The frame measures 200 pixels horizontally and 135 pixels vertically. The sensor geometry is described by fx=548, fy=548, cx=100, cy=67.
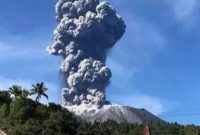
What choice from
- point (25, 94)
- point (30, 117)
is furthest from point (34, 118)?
point (25, 94)

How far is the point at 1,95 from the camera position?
7151 inches

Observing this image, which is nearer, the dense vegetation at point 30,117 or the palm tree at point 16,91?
the dense vegetation at point 30,117

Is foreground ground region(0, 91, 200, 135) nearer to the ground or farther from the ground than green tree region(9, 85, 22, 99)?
nearer to the ground

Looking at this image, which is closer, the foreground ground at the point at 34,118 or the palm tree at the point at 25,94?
the foreground ground at the point at 34,118

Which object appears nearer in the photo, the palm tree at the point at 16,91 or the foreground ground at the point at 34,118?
the foreground ground at the point at 34,118

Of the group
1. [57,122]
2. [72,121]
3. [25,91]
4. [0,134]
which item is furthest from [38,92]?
[0,134]

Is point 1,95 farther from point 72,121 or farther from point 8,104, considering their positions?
→ point 72,121

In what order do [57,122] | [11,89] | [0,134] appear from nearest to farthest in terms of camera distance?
[0,134], [57,122], [11,89]

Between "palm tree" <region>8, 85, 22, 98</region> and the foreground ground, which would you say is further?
"palm tree" <region>8, 85, 22, 98</region>

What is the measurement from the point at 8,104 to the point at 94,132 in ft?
122

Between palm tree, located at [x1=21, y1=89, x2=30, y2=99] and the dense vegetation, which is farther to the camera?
palm tree, located at [x1=21, y1=89, x2=30, y2=99]

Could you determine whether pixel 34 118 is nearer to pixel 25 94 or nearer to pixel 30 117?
pixel 30 117

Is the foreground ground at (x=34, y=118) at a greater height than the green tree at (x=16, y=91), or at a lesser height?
lesser

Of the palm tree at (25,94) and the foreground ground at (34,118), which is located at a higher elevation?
the palm tree at (25,94)
